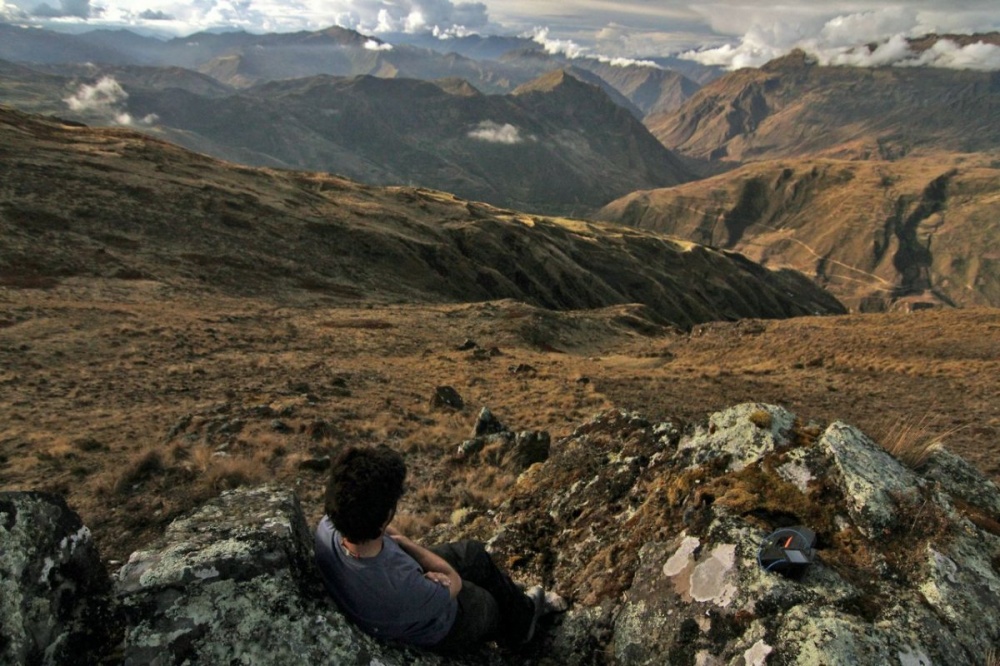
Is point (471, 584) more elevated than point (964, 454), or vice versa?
point (471, 584)

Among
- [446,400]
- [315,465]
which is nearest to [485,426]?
[446,400]

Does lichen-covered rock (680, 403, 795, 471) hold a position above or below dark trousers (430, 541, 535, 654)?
above

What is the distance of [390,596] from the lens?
496 cm

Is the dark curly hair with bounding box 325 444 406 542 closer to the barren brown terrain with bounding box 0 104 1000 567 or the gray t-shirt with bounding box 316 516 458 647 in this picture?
the gray t-shirt with bounding box 316 516 458 647

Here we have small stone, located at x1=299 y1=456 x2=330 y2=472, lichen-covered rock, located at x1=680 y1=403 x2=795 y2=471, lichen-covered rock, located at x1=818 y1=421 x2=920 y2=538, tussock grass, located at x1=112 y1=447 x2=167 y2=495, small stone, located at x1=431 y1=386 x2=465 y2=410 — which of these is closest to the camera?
lichen-covered rock, located at x1=818 y1=421 x2=920 y2=538

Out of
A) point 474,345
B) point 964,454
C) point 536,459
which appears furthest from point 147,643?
point 474,345

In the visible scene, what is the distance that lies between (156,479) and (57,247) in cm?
4412

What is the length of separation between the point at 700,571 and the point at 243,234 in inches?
2556

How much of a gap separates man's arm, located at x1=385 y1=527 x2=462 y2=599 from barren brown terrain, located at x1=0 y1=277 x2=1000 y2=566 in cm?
598

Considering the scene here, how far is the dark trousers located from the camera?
5.61 m

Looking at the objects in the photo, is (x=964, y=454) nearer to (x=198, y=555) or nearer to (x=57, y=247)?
(x=198, y=555)

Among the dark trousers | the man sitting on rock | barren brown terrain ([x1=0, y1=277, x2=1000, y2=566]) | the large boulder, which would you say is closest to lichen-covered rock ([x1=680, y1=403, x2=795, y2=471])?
the large boulder

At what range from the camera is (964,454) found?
60.6 feet

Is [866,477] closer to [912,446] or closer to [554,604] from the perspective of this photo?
[912,446]
